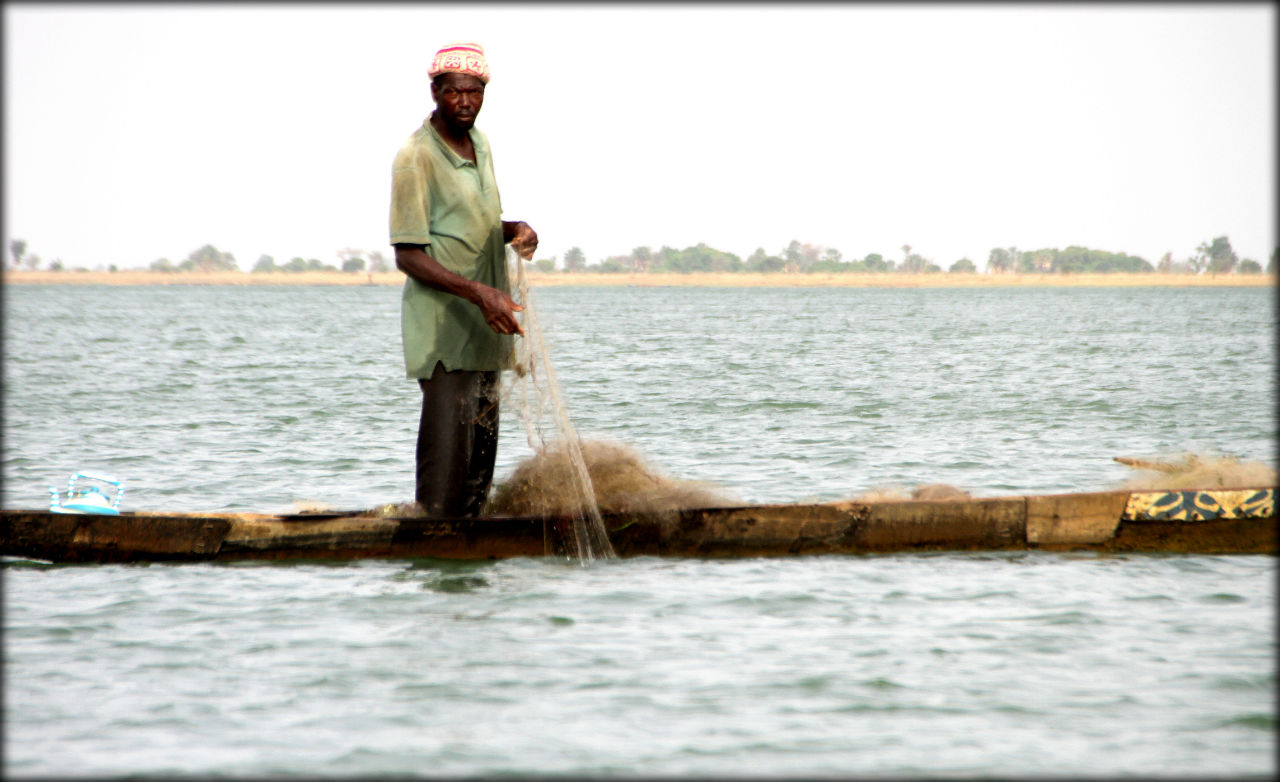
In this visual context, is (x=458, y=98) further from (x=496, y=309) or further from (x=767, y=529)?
(x=767, y=529)

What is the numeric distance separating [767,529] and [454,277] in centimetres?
187

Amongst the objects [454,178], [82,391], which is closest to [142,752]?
[454,178]

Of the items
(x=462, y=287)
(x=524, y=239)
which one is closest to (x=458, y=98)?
(x=524, y=239)

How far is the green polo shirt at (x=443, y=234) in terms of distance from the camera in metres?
5.87

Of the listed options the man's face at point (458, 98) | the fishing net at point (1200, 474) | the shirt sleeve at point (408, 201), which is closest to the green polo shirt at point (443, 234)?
the shirt sleeve at point (408, 201)

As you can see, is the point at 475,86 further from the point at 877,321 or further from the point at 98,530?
the point at 877,321

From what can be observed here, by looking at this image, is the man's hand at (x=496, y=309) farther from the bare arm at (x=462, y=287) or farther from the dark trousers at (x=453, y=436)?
the dark trousers at (x=453, y=436)

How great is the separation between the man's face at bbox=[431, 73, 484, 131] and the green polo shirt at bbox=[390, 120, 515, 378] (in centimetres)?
12

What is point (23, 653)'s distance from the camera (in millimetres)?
5301

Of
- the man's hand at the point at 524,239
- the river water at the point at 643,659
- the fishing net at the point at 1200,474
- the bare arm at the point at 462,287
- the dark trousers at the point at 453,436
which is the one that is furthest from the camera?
the fishing net at the point at 1200,474

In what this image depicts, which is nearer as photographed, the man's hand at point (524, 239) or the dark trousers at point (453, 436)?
the dark trousers at point (453, 436)

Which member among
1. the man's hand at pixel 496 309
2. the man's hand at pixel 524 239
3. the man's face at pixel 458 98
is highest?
the man's face at pixel 458 98

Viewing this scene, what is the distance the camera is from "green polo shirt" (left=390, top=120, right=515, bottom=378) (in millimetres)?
5871

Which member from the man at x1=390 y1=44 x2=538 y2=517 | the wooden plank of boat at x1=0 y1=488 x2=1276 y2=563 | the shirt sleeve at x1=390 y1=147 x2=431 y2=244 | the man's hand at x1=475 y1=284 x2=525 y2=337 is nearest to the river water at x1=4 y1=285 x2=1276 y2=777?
the wooden plank of boat at x1=0 y1=488 x2=1276 y2=563
